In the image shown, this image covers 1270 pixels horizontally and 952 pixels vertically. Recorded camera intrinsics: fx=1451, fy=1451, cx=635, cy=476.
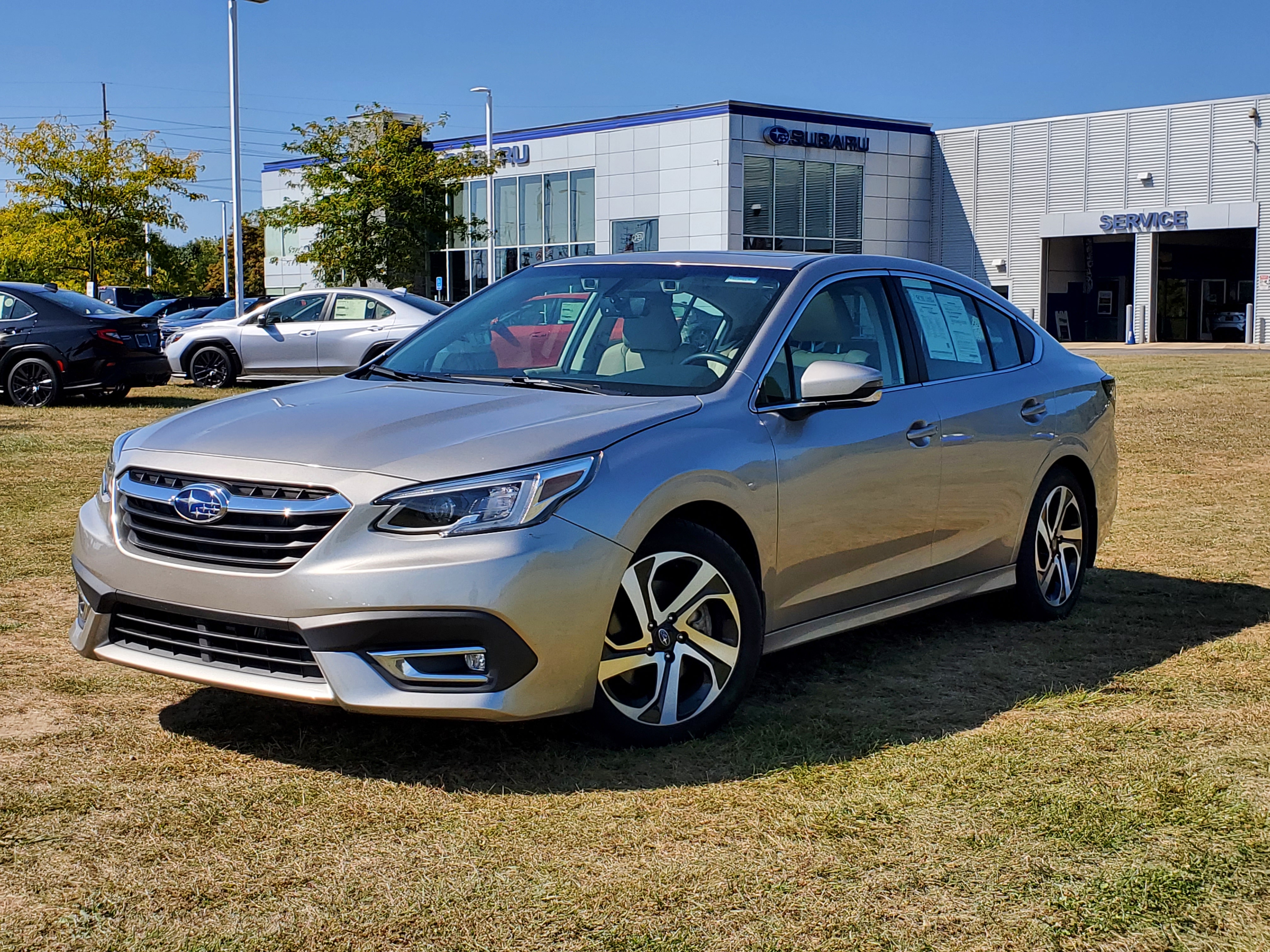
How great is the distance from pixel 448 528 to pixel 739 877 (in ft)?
4.05

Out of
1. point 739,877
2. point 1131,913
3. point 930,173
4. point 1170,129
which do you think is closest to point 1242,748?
point 1131,913

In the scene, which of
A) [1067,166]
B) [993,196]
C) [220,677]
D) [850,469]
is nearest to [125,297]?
[993,196]

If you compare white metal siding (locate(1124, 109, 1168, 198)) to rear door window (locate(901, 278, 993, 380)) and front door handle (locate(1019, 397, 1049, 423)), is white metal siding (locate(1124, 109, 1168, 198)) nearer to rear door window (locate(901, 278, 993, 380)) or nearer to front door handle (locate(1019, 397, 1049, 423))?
front door handle (locate(1019, 397, 1049, 423))

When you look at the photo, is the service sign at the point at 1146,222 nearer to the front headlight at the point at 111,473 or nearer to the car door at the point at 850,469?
the car door at the point at 850,469

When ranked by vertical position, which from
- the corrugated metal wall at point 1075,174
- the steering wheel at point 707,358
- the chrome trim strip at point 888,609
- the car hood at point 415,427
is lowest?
the chrome trim strip at point 888,609

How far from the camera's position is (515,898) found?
11.2 ft

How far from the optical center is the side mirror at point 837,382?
4.93 meters

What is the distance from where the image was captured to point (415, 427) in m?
4.40

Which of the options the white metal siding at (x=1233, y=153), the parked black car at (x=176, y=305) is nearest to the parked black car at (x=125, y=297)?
the parked black car at (x=176, y=305)

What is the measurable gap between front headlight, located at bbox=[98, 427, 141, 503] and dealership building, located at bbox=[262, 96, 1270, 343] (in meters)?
45.0

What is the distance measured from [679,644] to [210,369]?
18.6m

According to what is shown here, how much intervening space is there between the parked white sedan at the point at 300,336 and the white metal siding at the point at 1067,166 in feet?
123

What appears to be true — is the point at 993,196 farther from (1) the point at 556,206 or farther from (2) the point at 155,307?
(2) the point at 155,307

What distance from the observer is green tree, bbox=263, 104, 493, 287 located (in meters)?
42.0
